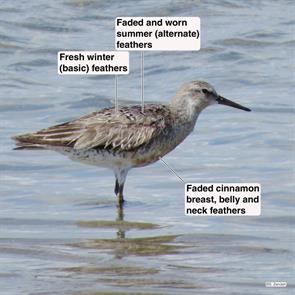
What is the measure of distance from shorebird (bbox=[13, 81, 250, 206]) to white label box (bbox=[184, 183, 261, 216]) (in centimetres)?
111

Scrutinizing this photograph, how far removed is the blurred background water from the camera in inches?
373

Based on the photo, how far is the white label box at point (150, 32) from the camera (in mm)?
12812

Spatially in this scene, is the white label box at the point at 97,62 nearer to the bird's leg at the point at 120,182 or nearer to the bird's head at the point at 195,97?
the bird's head at the point at 195,97

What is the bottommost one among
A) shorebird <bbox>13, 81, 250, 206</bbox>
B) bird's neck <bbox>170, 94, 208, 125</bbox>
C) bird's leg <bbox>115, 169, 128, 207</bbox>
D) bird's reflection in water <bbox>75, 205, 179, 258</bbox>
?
bird's reflection in water <bbox>75, 205, 179, 258</bbox>

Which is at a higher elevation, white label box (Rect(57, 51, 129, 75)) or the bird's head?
white label box (Rect(57, 51, 129, 75))

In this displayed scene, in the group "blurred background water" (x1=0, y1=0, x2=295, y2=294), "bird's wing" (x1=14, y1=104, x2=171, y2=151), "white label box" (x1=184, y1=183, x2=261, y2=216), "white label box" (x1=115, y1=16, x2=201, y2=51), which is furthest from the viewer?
"white label box" (x1=115, y1=16, x2=201, y2=51)

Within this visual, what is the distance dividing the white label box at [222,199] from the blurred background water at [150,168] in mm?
153

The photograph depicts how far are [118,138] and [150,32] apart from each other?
1521 mm

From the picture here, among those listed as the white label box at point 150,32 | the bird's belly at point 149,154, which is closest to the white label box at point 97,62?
the white label box at point 150,32

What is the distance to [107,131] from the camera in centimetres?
1192

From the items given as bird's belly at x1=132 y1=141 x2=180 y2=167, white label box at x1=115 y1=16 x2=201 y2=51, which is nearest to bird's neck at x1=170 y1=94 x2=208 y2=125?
bird's belly at x1=132 y1=141 x2=180 y2=167

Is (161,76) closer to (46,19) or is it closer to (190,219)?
(46,19)

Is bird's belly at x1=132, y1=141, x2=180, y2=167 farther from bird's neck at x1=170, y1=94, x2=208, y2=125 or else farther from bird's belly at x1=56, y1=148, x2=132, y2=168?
bird's neck at x1=170, y1=94, x2=208, y2=125

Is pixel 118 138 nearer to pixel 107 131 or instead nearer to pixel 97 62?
pixel 107 131
